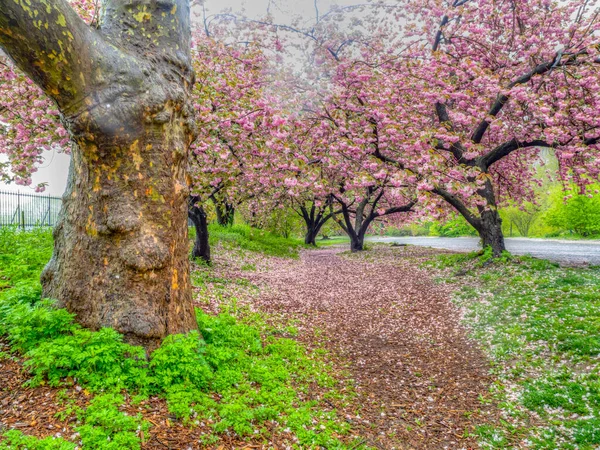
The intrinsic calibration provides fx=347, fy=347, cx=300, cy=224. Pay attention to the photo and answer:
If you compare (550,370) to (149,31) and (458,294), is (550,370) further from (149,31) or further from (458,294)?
(149,31)

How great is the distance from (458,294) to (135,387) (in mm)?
9033

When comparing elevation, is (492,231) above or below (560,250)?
above

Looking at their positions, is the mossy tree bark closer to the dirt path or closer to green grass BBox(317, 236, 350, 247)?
the dirt path

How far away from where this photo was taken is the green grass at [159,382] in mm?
3114

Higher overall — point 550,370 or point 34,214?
point 34,214

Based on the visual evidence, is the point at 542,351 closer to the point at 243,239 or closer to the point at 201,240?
the point at 201,240

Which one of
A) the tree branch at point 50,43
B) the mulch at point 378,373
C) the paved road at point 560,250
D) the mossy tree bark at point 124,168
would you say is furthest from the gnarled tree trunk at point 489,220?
the tree branch at point 50,43

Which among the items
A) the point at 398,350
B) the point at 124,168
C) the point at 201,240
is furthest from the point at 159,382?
the point at 201,240

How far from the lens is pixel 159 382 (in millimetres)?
3791

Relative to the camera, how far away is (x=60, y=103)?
3770mm

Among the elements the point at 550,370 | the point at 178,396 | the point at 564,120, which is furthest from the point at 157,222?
the point at 564,120

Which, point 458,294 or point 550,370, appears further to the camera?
point 458,294

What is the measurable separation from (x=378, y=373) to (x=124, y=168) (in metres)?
4.77

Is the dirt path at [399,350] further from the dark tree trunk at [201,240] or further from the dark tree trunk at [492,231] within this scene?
the dark tree trunk at [492,231]
